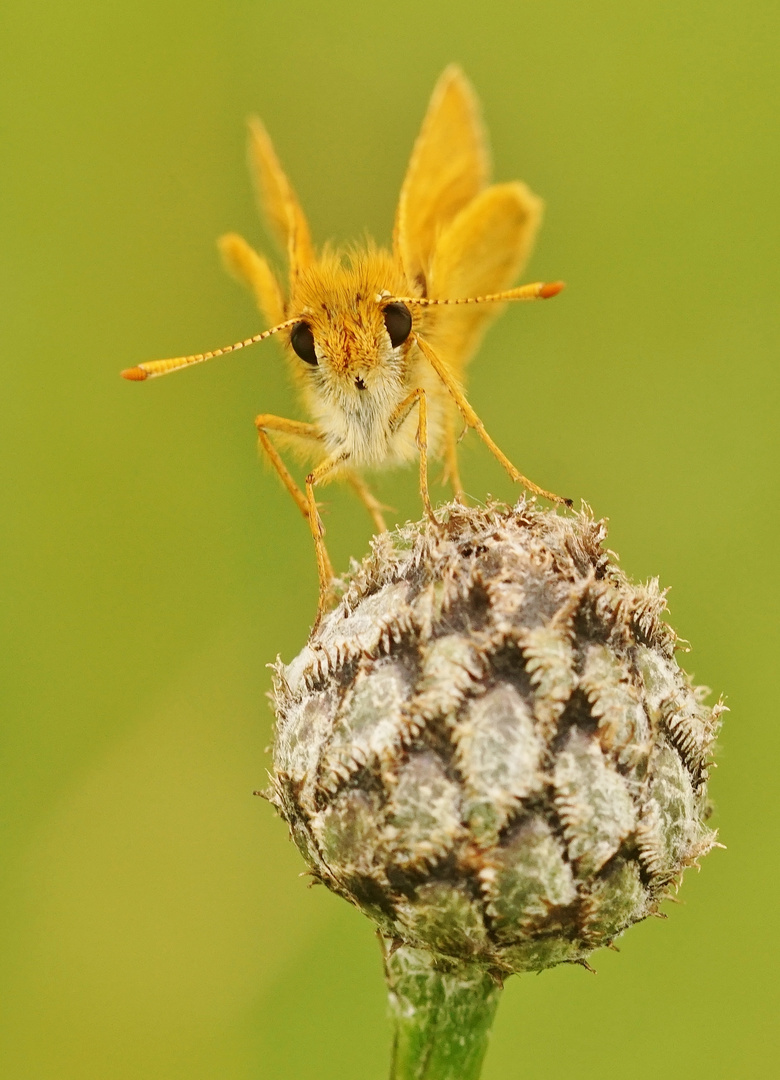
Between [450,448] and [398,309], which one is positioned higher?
[450,448]

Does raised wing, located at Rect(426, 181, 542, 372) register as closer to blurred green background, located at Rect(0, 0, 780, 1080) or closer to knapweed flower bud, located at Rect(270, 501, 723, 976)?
blurred green background, located at Rect(0, 0, 780, 1080)

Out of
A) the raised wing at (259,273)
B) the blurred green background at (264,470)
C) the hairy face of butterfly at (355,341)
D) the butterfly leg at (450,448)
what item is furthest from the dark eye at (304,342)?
the blurred green background at (264,470)

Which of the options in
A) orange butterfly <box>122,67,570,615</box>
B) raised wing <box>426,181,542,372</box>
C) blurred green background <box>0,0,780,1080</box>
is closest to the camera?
orange butterfly <box>122,67,570,615</box>

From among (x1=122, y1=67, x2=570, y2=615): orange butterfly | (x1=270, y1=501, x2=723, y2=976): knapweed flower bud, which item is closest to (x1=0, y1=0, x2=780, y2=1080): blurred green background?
(x1=122, y1=67, x2=570, y2=615): orange butterfly

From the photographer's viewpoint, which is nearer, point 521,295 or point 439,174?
point 521,295

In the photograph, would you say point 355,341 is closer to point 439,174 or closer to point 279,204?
point 279,204

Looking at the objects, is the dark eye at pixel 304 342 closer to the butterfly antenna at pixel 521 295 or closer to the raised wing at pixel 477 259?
the butterfly antenna at pixel 521 295

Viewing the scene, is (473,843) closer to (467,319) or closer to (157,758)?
(467,319)

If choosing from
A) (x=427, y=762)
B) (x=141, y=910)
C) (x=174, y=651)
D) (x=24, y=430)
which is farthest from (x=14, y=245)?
(x=427, y=762)

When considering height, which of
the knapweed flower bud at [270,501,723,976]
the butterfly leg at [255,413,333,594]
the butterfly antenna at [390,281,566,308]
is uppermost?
the butterfly antenna at [390,281,566,308]

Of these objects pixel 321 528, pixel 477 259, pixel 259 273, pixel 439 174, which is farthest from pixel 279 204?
pixel 321 528
